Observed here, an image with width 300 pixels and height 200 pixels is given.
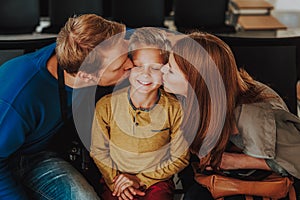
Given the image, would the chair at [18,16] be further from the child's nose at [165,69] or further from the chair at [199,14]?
the child's nose at [165,69]

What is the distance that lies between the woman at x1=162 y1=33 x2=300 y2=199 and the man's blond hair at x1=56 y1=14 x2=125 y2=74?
21 cm

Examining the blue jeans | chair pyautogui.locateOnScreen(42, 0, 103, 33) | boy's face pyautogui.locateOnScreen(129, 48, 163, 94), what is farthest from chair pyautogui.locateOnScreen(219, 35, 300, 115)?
chair pyautogui.locateOnScreen(42, 0, 103, 33)

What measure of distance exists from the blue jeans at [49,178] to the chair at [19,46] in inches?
13.0

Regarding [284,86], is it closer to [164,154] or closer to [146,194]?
[164,154]

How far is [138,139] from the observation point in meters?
1.42

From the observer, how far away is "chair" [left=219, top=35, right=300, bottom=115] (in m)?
1.60

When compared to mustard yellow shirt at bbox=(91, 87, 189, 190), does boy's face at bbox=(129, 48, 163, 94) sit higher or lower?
higher

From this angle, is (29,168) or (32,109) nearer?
(32,109)

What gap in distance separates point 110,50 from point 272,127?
511mm

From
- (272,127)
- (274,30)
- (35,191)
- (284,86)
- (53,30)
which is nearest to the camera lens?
(272,127)

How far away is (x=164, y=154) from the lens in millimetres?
1437

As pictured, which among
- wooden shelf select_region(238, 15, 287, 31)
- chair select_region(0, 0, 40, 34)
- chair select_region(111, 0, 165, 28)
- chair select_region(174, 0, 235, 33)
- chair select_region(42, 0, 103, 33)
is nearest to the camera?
chair select_region(42, 0, 103, 33)

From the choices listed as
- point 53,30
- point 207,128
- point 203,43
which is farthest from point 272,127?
point 53,30

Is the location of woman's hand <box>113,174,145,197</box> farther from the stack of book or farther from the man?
the stack of book
